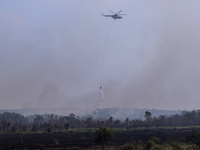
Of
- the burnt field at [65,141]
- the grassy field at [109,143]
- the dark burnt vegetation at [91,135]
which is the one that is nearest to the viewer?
the grassy field at [109,143]

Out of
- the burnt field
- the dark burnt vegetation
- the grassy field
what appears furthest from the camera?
the burnt field

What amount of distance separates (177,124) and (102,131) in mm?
101689

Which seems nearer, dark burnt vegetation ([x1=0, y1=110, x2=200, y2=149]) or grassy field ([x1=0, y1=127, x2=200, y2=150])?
grassy field ([x1=0, y1=127, x2=200, y2=150])

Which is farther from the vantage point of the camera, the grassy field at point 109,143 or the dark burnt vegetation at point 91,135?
the dark burnt vegetation at point 91,135

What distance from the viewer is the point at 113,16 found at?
55.0 m

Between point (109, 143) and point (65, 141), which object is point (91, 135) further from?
point (109, 143)

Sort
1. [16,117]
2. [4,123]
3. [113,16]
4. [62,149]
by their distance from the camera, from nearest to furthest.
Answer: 1. [62,149]
2. [113,16]
3. [4,123]
4. [16,117]

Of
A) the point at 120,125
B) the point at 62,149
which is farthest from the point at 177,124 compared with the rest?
the point at 62,149

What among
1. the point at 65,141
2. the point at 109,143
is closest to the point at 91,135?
the point at 65,141

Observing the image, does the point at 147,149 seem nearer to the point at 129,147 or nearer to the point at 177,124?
the point at 129,147

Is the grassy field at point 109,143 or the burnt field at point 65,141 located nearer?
the grassy field at point 109,143

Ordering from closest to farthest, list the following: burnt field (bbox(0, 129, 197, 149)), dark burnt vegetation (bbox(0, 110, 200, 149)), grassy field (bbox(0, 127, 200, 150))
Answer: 1. grassy field (bbox(0, 127, 200, 150))
2. dark burnt vegetation (bbox(0, 110, 200, 149))
3. burnt field (bbox(0, 129, 197, 149))

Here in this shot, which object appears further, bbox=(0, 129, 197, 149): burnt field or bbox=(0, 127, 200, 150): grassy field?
bbox=(0, 129, 197, 149): burnt field

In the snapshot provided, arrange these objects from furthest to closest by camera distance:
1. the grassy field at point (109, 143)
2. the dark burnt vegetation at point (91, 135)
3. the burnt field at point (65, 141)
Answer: the burnt field at point (65, 141) → the dark burnt vegetation at point (91, 135) → the grassy field at point (109, 143)
